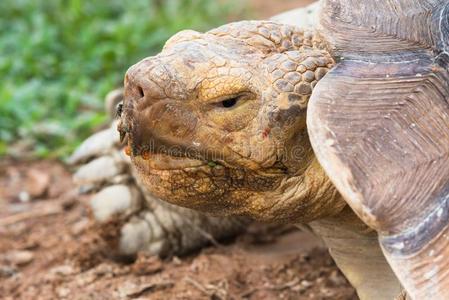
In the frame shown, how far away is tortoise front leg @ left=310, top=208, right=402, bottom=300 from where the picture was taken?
8.87 feet

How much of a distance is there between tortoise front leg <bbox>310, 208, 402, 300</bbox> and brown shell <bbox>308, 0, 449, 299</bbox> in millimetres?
615

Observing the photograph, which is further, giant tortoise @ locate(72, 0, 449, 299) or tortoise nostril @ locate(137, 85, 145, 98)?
tortoise nostril @ locate(137, 85, 145, 98)

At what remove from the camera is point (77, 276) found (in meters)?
3.44

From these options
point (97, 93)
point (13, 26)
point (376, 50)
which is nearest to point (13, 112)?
point (97, 93)

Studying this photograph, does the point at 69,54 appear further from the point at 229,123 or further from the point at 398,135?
the point at 398,135

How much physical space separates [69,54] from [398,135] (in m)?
4.54

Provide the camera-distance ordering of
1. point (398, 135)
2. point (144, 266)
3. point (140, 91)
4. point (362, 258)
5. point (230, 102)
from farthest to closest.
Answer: point (144, 266) → point (362, 258) → point (230, 102) → point (140, 91) → point (398, 135)

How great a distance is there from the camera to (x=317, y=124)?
83.0 inches

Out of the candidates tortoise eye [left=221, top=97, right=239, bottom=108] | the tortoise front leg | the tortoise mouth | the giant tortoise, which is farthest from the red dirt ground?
tortoise eye [left=221, top=97, right=239, bottom=108]

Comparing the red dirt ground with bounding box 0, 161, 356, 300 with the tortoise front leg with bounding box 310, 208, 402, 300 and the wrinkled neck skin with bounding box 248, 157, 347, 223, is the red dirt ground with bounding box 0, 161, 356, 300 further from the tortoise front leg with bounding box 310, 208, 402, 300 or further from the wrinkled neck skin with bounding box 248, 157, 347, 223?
the wrinkled neck skin with bounding box 248, 157, 347, 223

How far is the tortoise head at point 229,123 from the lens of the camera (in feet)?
7.39

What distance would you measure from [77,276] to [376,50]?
1.78m

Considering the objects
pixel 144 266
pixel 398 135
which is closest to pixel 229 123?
pixel 398 135

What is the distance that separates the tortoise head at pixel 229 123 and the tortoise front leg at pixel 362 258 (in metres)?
0.24
